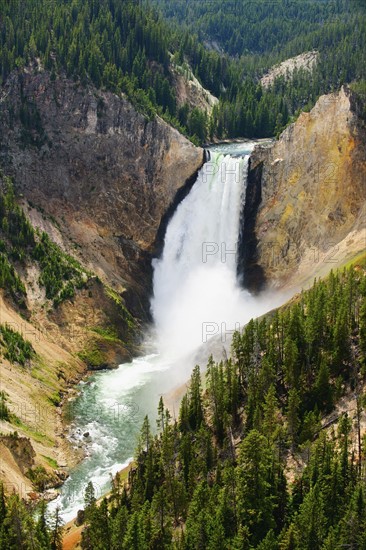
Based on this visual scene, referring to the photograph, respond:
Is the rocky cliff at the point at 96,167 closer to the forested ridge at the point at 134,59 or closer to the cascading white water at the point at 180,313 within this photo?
the cascading white water at the point at 180,313

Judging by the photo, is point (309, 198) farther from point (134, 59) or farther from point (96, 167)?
point (134, 59)

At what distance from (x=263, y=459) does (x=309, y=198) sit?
52.1 meters

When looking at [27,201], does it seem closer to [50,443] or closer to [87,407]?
[87,407]

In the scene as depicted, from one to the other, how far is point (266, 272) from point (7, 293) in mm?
36405

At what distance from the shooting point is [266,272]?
332 feet

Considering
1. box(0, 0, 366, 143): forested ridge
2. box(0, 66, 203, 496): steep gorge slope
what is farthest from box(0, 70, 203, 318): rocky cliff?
box(0, 0, 366, 143): forested ridge

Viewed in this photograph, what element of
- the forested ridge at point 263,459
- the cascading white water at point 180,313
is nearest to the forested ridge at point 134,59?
the cascading white water at point 180,313

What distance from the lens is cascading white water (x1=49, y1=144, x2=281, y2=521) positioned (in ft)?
242

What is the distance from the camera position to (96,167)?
111 meters

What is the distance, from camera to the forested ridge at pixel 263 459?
163ft

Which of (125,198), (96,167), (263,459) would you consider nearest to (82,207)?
(125,198)

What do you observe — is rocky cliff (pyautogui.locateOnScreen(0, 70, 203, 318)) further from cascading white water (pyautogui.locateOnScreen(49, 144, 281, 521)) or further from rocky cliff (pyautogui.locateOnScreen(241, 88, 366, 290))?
rocky cliff (pyautogui.locateOnScreen(241, 88, 366, 290))

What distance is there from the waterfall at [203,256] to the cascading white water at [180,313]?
0.51 feet

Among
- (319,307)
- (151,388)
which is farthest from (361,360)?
(151,388)
